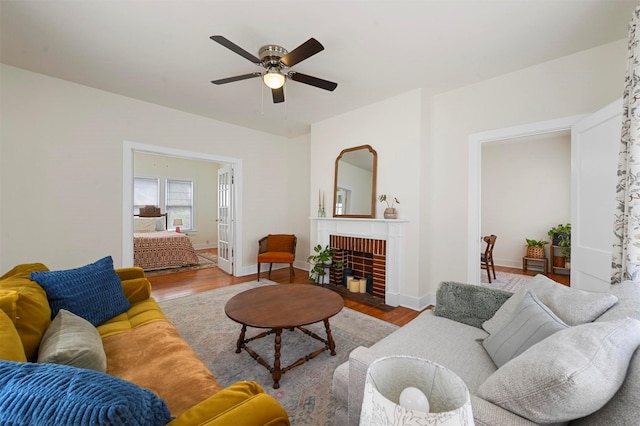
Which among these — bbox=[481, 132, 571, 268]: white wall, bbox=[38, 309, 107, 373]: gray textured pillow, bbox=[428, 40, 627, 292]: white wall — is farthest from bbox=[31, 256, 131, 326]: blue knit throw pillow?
bbox=[481, 132, 571, 268]: white wall

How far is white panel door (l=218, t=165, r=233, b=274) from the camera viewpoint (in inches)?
189

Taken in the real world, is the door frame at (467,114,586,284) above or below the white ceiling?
below

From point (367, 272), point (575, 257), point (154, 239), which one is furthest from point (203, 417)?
point (154, 239)

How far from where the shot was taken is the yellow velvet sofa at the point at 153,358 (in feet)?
2.53

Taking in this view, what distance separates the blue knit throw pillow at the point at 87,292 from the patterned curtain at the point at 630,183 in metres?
3.31

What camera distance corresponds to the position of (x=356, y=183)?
3.84 metres

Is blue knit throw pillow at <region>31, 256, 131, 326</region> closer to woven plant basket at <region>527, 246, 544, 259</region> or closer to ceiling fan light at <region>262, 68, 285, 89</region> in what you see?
ceiling fan light at <region>262, 68, 285, 89</region>

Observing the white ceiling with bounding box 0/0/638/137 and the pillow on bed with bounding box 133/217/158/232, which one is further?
the pillow on bed with bounding box 133/217/158/232

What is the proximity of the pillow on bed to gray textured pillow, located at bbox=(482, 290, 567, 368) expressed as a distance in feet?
23.6

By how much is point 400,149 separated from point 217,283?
136 inches

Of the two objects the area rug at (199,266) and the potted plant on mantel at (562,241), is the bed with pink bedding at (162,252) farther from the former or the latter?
the potted plant on mantel at (562,241)

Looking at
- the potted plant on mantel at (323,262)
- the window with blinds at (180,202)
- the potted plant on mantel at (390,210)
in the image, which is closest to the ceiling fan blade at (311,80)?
the potted plant on mantel at (390,210)

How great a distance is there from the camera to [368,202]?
3.69 metres

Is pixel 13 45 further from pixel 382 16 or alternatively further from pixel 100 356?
pixel 382 16
